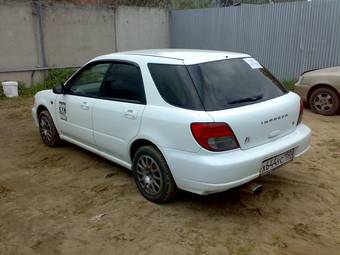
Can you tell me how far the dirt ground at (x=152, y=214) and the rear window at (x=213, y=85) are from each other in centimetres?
107

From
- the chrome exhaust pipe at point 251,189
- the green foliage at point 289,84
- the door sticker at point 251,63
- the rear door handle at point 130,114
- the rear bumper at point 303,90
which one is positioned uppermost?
the door sticker at point 251,63

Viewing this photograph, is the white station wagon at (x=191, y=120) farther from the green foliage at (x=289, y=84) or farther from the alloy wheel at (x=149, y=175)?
the green foliage at (x=289, y=84)

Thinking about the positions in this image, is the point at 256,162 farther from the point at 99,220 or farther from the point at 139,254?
the point at 99,220

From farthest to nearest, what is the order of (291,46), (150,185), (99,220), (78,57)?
(78,57), (291,46), (150,185), (99,220)

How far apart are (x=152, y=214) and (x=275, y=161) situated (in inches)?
51.1

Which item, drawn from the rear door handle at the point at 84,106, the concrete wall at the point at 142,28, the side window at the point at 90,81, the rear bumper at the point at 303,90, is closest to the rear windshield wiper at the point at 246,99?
the side window at the point at 90,81

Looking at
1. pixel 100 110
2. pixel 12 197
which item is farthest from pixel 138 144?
pixel 12 197

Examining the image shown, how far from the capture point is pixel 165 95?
3.67 m

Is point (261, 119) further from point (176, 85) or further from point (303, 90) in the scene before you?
point (303, 90)

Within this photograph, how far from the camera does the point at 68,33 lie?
1169cm

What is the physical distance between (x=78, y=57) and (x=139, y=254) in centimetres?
987

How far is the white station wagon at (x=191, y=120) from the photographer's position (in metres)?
3.34

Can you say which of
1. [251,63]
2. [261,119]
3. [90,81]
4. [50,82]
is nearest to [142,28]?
[50,82]

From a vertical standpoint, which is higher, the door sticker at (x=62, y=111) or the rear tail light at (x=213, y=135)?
the rear tail light at (x=213, y=135)
